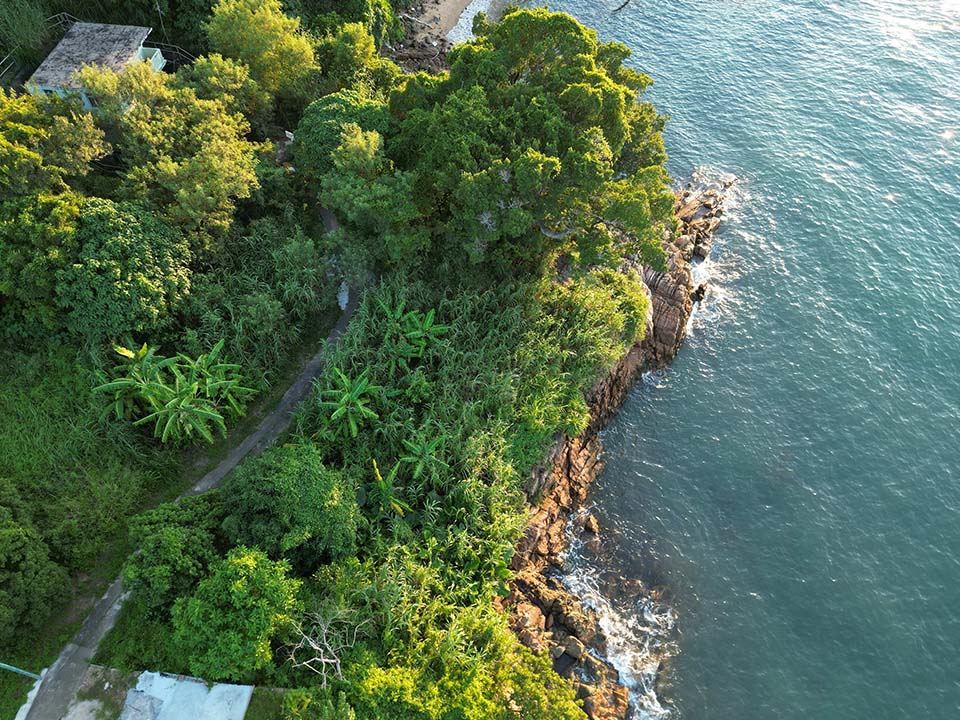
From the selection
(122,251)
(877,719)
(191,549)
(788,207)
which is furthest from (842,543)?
(122,251)

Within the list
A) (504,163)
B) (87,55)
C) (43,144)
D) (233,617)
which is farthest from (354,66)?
(233,617)

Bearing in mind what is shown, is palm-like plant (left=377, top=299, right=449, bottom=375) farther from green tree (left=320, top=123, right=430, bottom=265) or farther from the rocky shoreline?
the rocky shoreline

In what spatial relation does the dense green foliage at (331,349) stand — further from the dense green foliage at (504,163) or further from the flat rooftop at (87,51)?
the flat rooftop at (87,51)

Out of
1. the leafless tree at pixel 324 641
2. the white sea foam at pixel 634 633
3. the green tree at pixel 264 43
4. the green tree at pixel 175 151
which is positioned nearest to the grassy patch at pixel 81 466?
the leafless tree at pixel 324 641

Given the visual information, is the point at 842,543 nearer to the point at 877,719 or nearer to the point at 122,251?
the point at 877,719

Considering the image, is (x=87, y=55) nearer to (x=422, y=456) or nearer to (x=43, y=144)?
(x=43, y=144)

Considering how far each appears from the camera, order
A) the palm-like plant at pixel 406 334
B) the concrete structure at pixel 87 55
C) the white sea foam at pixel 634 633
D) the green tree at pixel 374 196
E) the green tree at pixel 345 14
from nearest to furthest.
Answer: the white sea foam at pixel 634 633 → the green tree at pixel 374 196 → the palm-like plant at pixel 406 334 → the concrete structure at pixel 87 55 → the green tree at pixel 345 14

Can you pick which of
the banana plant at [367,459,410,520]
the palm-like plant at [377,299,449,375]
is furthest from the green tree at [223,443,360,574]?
the palm-like plant at [377,299,449,375]
